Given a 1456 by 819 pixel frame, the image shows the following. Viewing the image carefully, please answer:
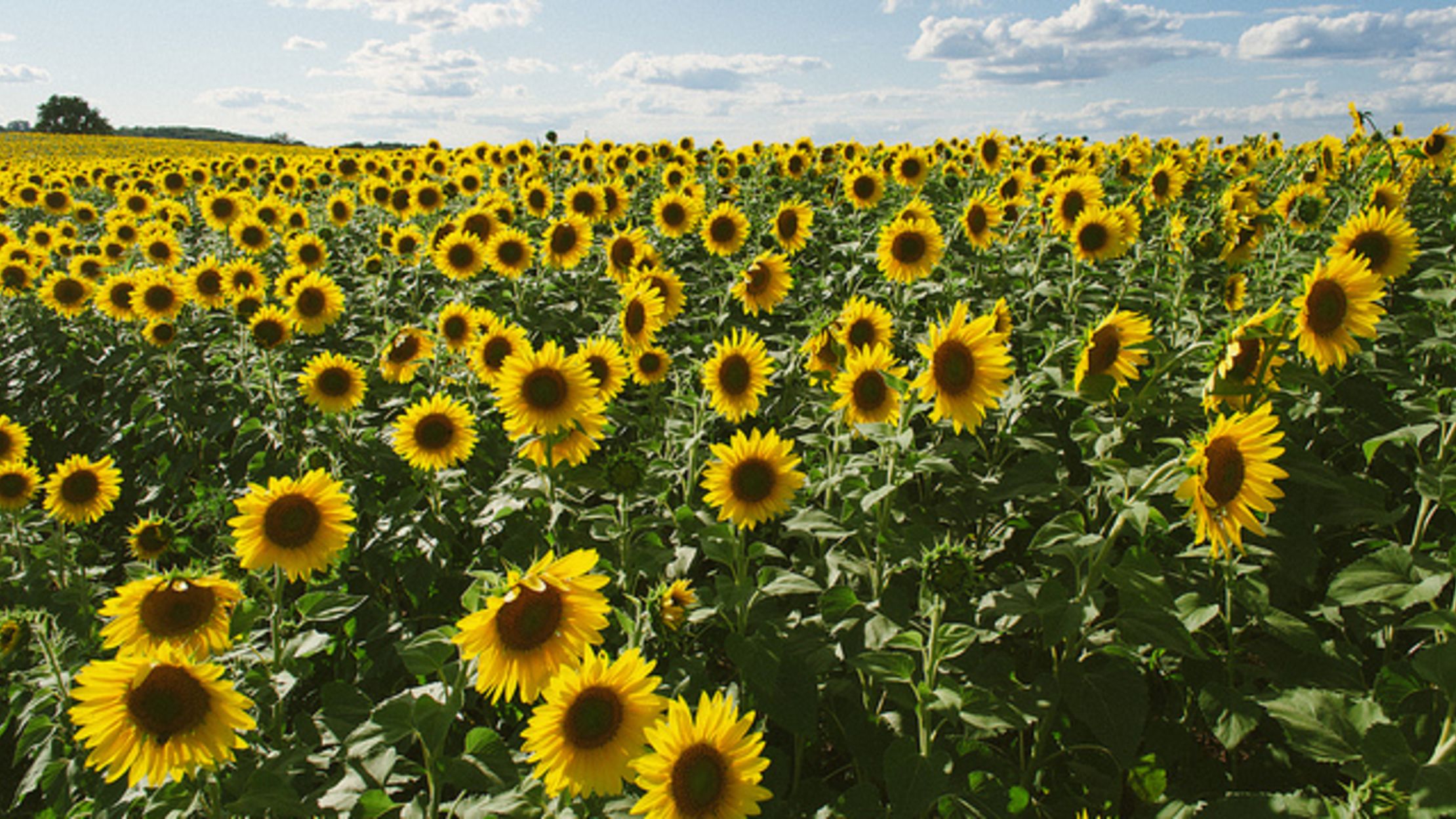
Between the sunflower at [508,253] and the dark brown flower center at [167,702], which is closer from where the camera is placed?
the dark brown flower center at [167,702]

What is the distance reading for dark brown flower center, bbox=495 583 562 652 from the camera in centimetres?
210

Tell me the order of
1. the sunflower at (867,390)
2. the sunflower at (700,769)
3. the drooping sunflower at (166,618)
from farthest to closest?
the sunflower at (867,390) → the drooping sunflower at (166,618) → the sunflower at (700,769)

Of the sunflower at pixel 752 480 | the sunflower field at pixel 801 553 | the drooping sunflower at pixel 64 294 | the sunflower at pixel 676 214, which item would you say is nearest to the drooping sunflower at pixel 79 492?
the sunflower field at pixel 801 553

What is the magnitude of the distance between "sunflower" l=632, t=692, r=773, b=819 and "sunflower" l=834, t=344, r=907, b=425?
164 centimetres

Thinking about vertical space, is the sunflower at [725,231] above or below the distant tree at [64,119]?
below

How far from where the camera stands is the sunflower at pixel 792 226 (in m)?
6.21

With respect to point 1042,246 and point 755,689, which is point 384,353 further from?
point 1042,246

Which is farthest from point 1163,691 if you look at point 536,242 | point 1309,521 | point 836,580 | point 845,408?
point 536,242

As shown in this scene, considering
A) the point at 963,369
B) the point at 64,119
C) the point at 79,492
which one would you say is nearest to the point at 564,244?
the point at 79,492

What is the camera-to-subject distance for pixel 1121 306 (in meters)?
5.43

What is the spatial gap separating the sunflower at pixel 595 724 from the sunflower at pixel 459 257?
5183 mm

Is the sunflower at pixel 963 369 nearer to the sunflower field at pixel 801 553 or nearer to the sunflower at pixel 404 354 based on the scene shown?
the sunflower field at pixel 801 553

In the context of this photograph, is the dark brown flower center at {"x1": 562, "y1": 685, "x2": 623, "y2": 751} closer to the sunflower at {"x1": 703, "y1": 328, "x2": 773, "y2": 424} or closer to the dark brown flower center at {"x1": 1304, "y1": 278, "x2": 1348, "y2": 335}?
the sunflower at {"x1": 703, "y1": 328, "x2": 773, "y2": 424}

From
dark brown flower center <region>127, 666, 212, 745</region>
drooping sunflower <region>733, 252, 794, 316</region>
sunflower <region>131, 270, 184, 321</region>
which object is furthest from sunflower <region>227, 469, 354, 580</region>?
sunflower <region>131, 270, 184, 321</region>
